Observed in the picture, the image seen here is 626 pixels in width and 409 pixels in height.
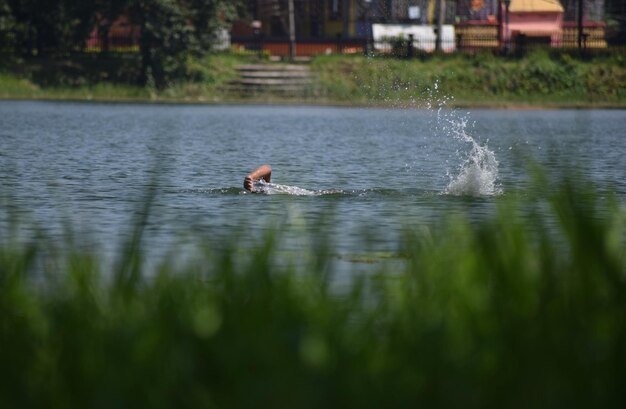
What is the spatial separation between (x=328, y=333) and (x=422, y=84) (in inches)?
1908

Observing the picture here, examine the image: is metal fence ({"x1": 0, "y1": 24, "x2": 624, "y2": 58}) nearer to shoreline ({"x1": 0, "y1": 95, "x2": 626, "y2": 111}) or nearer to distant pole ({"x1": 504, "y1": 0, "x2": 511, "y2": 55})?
distant pole ({"x1": 504, "y1": 0, "x2": 511, "y2": 55})

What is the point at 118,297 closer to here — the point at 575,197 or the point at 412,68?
the point at 575,197

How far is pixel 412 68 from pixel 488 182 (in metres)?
35.7

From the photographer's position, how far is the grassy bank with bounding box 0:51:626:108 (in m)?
54.7

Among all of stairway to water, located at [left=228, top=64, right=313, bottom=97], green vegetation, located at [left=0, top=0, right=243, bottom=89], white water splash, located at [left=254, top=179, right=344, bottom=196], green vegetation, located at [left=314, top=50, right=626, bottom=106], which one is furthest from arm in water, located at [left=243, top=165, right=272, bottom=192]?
stairway to water, located at [left=228, top=64, right=313, bottom=97]

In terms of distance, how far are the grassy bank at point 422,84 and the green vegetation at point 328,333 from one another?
47236 millimetres

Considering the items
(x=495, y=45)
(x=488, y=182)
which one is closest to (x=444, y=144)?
(x=488, y=182)

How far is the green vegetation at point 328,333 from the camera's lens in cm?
572

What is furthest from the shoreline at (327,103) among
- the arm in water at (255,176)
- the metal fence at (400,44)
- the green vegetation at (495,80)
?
the arm in water at (255,176)

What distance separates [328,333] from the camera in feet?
20.4

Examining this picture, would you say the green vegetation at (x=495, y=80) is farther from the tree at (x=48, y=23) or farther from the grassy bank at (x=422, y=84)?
the tree at (x=48, y=23)

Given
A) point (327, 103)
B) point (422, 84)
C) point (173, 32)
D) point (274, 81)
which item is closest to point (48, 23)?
point (173, 32)

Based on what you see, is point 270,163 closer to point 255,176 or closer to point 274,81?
point 255,176

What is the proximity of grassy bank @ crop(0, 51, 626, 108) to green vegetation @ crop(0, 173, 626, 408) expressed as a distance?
4724 cm
